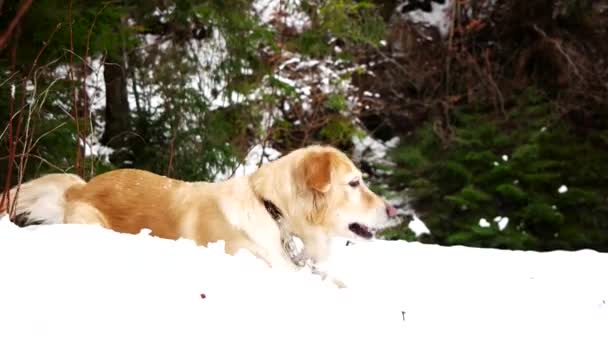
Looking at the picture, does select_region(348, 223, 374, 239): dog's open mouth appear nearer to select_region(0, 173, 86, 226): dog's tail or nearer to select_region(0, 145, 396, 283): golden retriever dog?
select_region(0, 145, 396, 283): golden retriever dog

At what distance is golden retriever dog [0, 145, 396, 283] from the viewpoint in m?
3.51

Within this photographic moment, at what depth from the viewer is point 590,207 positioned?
10062 mm

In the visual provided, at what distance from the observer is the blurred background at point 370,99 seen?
19.7 ft

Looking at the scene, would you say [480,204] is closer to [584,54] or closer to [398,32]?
[584,54]

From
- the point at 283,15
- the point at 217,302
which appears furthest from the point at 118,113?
the point at 217,302

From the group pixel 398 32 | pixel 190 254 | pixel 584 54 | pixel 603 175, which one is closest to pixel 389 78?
pixel 398 32

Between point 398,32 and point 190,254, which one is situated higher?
point 190,254

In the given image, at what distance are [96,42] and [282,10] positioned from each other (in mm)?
5811

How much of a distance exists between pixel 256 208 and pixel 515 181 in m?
7.87

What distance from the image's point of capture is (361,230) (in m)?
3.71

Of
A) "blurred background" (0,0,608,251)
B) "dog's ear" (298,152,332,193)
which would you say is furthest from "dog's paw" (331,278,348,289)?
"blurred background" (0,0,608,251)

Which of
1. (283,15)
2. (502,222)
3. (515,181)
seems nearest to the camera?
(502,222)

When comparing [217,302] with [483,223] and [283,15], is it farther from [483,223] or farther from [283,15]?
[283,15]

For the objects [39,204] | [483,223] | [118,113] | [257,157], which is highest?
[39,204]
